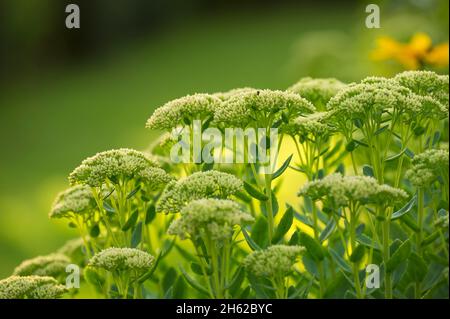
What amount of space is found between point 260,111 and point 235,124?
5cm

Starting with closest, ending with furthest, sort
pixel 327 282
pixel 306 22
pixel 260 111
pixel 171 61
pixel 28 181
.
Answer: pixel 260 111, pixel 327 282, pixel 28 181, pixel 171 61, pixel 306 22

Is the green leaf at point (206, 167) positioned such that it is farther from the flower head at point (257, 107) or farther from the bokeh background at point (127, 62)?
the bokeh background at point (127, 62)

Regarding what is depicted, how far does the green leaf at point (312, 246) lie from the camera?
54.8 inches

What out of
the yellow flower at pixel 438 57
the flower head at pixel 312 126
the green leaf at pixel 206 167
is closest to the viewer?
the flower head at pixel 312 126

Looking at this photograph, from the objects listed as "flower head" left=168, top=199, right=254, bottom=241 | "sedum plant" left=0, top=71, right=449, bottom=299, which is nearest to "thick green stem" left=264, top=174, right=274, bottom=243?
"sedum plant" left=0, top=71, right=449, bottom=299

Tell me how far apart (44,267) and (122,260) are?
422 mm

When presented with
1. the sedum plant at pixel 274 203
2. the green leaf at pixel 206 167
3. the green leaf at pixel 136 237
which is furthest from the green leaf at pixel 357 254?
the green leaf at pixel 136 237

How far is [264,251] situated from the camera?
1.24 metres

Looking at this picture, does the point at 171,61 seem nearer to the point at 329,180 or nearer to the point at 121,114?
the point at 121,114

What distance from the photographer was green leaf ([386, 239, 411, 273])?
131cm

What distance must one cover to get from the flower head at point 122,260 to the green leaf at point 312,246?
298 millimetres

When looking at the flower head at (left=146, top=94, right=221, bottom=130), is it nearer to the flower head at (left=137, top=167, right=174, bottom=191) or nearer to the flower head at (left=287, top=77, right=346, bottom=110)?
the flower head at (left=137, top=167, right=174, bottom=191)

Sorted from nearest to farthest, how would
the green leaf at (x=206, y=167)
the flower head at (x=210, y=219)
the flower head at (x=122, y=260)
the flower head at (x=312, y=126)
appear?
the flower head at (x=210, y=219)
the flower head at (x=122, y=260)
the flower head at (x=312, y=126)
the green leaf at (x=206, y=167)

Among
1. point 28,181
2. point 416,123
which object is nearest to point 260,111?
point 416,123
